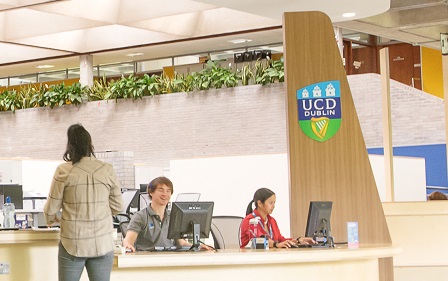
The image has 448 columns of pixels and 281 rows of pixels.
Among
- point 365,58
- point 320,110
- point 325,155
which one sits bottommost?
point 325,155

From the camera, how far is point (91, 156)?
636cm

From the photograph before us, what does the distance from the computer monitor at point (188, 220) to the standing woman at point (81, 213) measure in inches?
21.0

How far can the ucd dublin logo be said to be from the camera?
25.7ft

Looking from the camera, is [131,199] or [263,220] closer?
[263,220]

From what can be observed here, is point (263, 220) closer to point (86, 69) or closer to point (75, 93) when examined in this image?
point (75, 93)

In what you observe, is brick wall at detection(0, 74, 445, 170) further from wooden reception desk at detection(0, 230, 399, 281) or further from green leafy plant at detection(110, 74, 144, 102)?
wooden reception desk at detection(0, 230, 399, 281)

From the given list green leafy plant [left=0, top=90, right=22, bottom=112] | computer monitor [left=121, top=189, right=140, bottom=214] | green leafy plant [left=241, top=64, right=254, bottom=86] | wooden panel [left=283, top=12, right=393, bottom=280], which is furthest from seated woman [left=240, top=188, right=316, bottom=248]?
green leafy plant [left=0, top=90, right=22, bottom=112]

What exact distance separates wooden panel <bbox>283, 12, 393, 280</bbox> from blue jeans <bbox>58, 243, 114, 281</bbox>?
213 centimetres

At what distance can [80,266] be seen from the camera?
6191 mm

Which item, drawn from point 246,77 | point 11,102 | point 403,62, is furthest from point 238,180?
point 403,62

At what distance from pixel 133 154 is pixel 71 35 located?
3.76m

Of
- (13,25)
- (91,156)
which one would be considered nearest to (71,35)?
(13,25)

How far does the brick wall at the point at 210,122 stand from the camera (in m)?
15.5

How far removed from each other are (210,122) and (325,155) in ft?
27.5
